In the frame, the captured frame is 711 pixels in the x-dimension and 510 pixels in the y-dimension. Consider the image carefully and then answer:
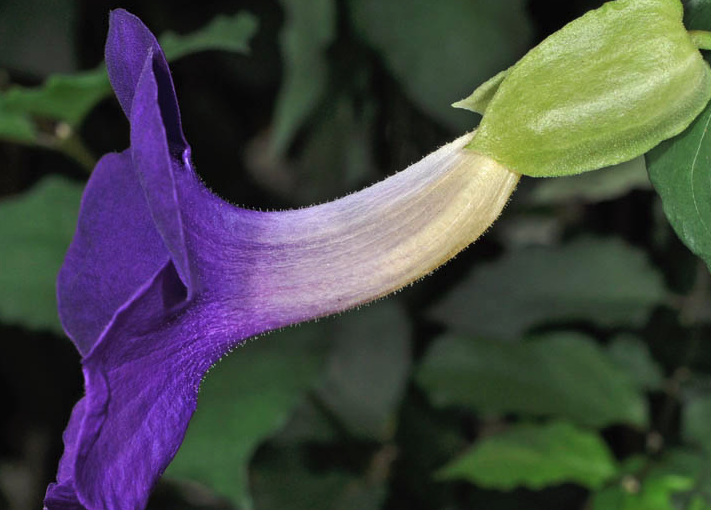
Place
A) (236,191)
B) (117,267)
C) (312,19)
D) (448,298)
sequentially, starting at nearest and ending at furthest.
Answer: (117,267), (312,19), (448,298), (236,191)

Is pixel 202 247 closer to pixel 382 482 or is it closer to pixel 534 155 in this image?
pixel 534 155

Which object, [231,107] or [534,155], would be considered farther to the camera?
[231,107]

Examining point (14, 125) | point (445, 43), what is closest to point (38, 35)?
point (14, 125)

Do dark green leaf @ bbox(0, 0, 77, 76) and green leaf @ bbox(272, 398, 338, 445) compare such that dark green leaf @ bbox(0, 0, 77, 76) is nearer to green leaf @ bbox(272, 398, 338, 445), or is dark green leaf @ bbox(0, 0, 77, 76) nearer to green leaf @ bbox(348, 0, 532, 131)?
green leaf @ bbox(348, 0, 532, 131)

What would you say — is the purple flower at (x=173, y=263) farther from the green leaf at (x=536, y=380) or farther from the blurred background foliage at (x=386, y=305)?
the green leaf at (x=536, y=380)

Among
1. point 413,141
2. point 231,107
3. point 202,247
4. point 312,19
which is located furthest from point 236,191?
point 202,247

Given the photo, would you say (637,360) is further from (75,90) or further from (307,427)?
(75,90)

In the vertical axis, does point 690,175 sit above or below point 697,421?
above
